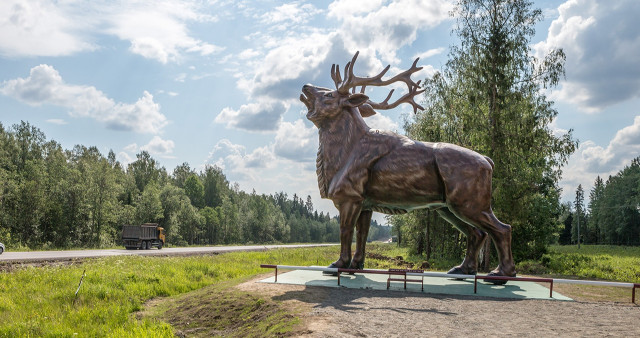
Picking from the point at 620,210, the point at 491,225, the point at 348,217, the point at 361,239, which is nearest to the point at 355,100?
the point at 348,217

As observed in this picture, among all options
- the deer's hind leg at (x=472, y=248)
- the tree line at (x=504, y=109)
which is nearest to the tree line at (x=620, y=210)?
the tree line at (x=504, y=109)

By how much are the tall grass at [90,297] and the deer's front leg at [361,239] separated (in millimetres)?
3966

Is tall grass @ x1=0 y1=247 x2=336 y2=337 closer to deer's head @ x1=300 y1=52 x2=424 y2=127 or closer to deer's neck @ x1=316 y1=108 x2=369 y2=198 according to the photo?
deer's neck @ x1=316 y1=108 x2=369 y2=198

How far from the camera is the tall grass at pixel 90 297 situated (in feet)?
26.4

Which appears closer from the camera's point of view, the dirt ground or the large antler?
the dirt ground

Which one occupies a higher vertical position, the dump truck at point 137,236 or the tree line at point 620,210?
the tree line at point 620,210

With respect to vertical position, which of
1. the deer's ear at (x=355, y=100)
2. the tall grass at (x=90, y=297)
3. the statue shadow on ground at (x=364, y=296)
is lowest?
the tall grass at (x=90, y=297)

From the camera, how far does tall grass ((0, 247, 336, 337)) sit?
8055 mm

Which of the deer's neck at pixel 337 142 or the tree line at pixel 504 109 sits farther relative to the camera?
the tree line at pixel 504 109

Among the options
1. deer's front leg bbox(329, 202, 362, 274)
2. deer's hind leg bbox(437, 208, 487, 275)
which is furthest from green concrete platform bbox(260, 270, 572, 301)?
deer's front leg bbox(329, 202, 362, 274)

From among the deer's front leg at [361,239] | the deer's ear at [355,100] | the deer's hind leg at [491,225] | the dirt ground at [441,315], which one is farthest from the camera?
the deer's front leg at [361,239]

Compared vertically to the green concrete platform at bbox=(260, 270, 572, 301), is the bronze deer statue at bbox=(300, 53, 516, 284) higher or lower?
higher

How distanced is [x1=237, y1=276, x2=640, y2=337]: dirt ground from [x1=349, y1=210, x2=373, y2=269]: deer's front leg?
4.82ft

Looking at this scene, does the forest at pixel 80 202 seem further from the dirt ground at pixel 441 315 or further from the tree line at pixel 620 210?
the tree line at pixel 620 210
